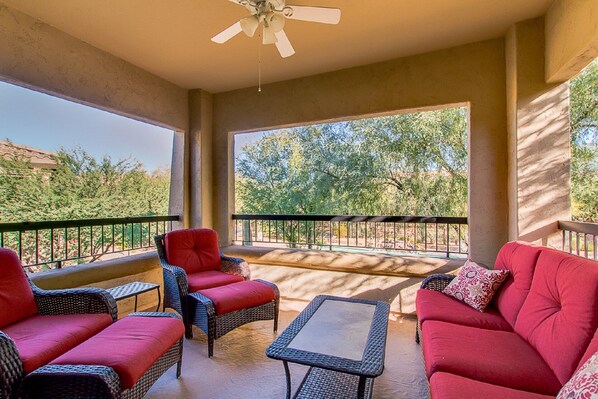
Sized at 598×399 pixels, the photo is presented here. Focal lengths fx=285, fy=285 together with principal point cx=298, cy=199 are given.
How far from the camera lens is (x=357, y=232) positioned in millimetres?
3664

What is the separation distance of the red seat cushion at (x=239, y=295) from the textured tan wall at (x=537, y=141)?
2.33 metres

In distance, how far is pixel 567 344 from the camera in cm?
126

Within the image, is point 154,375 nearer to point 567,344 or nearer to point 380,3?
point 567,344

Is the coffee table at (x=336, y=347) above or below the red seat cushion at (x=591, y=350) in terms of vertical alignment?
below

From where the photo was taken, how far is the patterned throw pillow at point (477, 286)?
2.06 metres

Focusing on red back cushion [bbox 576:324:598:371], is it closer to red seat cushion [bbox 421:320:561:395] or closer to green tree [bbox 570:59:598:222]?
red seat cushion [bbox 421:320:561:395]

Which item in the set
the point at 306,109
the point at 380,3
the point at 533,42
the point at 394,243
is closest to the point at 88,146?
the point at 306,109

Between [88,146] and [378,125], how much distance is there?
159 inches

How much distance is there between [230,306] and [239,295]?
13 centimetres

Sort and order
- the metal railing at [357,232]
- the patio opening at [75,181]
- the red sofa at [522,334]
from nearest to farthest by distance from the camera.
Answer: the red sofa at [522,334], the patio opening at [75,181], the metal railing at [357,232]

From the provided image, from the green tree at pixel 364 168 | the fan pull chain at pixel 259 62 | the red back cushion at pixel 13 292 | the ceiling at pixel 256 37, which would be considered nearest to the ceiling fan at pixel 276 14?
the ceiling at pixel 256 37

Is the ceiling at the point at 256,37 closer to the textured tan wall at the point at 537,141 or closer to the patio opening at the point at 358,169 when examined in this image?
the textured tan wall at the point at 537,141

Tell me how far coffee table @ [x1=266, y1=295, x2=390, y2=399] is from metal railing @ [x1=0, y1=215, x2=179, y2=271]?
2.48m

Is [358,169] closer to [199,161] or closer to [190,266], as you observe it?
[199,161]
